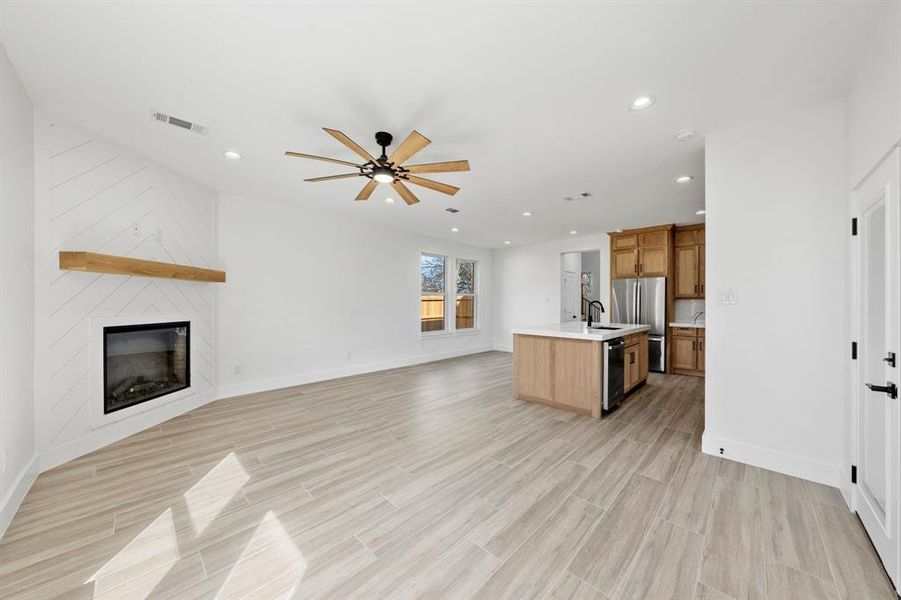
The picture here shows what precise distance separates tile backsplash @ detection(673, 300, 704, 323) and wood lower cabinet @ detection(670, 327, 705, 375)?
0.47 m

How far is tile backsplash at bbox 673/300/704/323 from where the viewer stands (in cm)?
631

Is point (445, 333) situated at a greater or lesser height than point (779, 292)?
lesser

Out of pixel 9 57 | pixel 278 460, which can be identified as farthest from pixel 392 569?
pixel 9 57

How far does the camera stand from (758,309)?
2.63 m

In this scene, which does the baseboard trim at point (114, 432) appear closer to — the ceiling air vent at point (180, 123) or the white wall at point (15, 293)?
the white wall at point (15, 293)

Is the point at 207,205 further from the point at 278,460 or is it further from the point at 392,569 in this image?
the point at 392,569

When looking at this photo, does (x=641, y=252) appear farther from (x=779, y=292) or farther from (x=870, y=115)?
(x=870, y=115)

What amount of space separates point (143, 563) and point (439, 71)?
3159 millimetres

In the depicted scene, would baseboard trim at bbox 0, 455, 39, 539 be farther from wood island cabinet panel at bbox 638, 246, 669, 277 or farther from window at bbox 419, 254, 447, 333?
wood island cabinet panel at bbox 638, 246, 669, 277

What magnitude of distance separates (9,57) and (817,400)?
229 inches

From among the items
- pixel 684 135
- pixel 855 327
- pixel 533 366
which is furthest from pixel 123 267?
pixel 855 327

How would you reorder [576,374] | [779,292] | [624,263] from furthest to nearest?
[624,263]
[576,374]
[779,292]

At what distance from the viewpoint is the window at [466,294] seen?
823cm

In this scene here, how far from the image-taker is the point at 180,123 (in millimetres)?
2736
